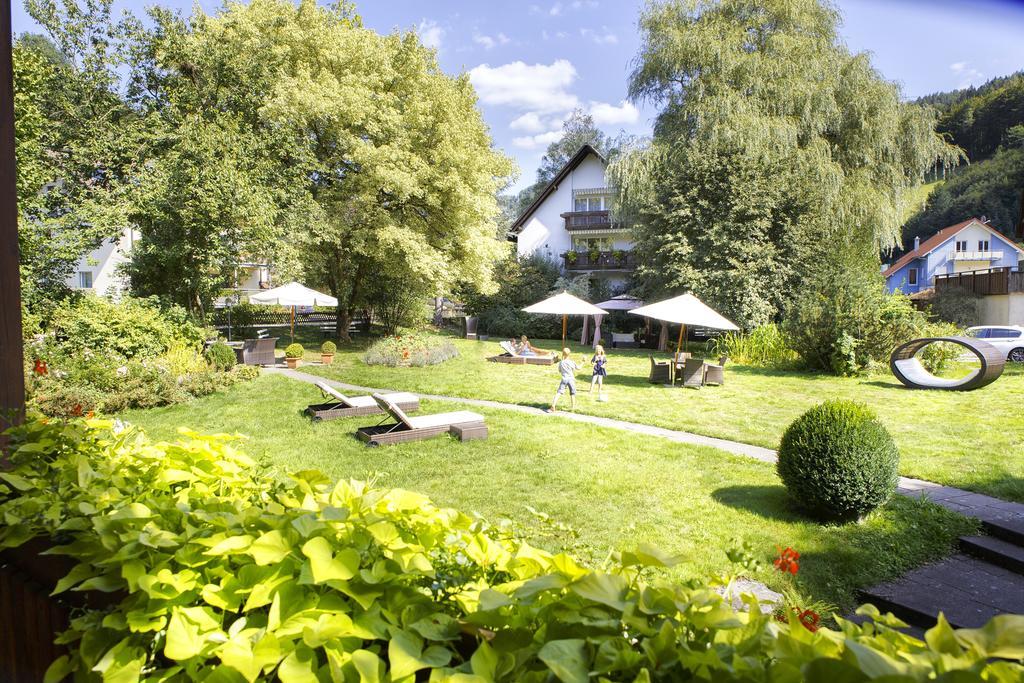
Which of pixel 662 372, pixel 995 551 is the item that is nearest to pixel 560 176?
pixel 662 372

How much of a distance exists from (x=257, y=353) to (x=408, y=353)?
4.13m

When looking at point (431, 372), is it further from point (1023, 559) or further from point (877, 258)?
point (877, 258)

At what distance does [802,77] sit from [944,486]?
62.1 feet

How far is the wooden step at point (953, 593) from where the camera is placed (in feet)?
13.6

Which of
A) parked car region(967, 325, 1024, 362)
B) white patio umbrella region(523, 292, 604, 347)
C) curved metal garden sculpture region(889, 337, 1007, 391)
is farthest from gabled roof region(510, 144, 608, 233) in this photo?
curved metal garden sculpture region(889, 337, 1007, 391)

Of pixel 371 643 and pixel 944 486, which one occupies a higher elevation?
pixel 371 643

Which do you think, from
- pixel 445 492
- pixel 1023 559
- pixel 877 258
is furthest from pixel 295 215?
pixel 877 258

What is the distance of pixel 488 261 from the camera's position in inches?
884

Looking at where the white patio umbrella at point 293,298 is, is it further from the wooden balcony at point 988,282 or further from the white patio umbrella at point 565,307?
the wooden balcony at point 988,282

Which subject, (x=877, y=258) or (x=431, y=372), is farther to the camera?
(x=877, y=258)

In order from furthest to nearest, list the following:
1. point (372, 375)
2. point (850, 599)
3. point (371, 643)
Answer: point (372, 375), point (850, 599), point (371, 643)

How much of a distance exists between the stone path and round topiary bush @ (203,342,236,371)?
13.2 m

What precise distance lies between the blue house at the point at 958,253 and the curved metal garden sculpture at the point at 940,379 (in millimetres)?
42378

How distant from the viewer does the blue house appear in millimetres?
49344
